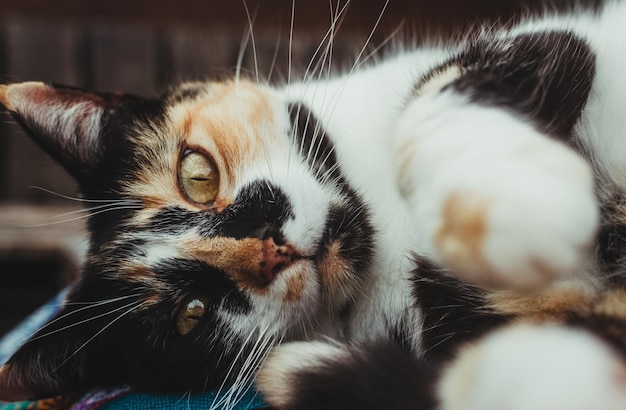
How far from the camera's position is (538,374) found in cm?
43

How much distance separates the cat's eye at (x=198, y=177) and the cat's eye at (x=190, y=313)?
13 cm

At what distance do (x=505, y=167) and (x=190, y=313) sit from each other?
454mm

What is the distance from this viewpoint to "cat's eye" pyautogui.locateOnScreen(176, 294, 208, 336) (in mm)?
759

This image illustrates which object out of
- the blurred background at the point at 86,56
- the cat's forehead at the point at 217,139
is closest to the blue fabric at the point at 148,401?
the cat's forehead at the point at 217,139

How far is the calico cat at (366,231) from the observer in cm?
46

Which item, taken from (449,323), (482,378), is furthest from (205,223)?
(482,378)

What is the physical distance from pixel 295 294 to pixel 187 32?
1.47 metres

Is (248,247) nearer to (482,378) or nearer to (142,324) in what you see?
(142,324)

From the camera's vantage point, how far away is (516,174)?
1.54ft

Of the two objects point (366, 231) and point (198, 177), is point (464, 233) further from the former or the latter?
point (198, 177)

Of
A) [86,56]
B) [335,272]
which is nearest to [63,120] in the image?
[335,272]

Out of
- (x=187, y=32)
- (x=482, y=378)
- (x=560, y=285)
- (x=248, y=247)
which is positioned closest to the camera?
(x=482, y=378)

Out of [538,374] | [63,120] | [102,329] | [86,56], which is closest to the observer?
[538,374]

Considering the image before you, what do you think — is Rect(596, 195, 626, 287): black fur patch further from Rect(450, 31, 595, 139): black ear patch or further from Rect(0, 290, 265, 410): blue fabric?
Rect(0, 290, 265, 410): blue fabric
